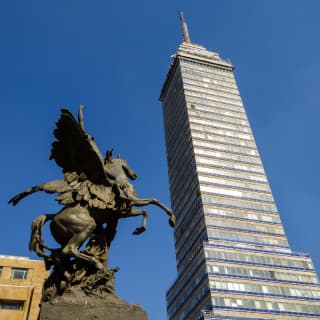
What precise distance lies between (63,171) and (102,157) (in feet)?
2.79

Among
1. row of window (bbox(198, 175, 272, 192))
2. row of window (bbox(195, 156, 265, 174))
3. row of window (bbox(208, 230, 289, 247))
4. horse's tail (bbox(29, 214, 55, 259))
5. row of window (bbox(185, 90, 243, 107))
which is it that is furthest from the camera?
row of window (bbox(185, 90, 243, 107))

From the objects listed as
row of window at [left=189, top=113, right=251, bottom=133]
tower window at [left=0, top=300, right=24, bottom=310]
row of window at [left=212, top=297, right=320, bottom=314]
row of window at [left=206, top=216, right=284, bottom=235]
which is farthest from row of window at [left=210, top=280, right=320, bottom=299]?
row of window at [left=189, top=113, right=251, bottom=133]

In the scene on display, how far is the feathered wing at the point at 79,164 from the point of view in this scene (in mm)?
7273

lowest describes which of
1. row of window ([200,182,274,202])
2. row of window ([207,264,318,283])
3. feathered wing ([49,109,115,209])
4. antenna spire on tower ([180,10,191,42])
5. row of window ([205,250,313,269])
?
feathered wing ([49,109,115,209])

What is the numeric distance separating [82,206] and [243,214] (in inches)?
2877

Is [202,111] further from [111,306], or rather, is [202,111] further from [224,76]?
[111,306]

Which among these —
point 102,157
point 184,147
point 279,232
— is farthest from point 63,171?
point 184,147

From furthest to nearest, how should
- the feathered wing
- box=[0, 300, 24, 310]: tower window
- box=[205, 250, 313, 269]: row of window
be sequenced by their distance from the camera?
box=[205, 250, 313, 269]: row of window, box=[0, 300, 24, 310]: tower window, the feathered wing

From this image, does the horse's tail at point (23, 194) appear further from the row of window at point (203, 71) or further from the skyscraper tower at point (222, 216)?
Result: the row of window at point (203, 71)

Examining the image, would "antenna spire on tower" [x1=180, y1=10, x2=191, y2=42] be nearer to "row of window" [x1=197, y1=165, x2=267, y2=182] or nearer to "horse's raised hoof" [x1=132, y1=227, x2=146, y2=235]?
"row of window" [x1=197, y1=165, x2=267, y2=182]

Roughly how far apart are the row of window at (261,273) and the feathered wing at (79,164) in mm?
59878

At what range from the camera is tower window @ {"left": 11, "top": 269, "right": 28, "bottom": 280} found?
35156 mm

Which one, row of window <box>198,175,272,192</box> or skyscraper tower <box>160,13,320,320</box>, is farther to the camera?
row of window <box>198,175,272,192</box>

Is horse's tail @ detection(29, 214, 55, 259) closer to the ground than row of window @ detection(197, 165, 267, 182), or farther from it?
closer to the ground
